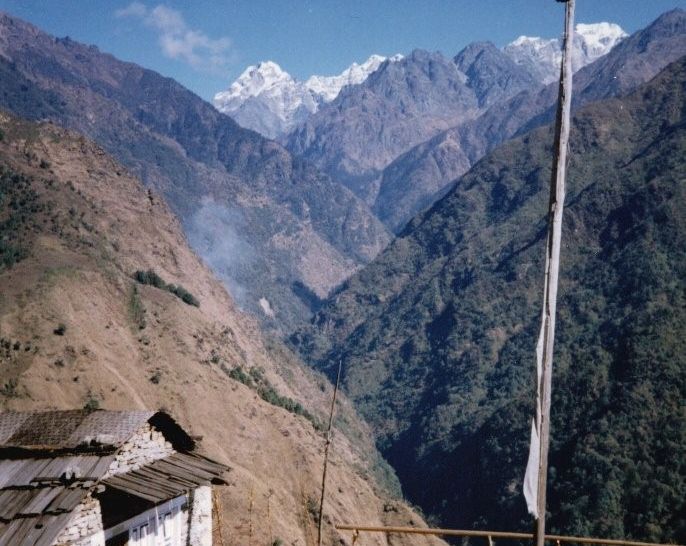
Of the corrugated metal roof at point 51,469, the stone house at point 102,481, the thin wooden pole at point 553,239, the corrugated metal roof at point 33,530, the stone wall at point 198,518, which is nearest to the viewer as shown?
the thin wooden pole at point 553,239

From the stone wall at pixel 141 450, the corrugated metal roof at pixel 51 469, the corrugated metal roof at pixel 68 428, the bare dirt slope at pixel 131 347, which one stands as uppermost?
the bare dirt slope at pixel 131 347

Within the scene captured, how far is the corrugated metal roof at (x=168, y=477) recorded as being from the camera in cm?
1423

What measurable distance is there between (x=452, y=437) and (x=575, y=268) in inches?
1536

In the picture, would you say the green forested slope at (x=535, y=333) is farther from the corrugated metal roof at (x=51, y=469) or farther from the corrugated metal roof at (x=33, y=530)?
the corrugated metal roof at (x=33, y=530)

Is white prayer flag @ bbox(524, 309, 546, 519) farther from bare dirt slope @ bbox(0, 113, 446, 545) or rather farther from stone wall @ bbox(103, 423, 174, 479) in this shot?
bare dirt slope @ bbox(0, 113, 446, 545)

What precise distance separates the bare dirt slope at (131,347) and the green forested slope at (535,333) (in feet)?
64.0

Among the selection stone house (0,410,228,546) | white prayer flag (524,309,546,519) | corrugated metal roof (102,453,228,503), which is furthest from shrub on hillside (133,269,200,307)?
white prayer flag (524,309,546,519)

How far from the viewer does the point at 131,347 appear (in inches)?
1725

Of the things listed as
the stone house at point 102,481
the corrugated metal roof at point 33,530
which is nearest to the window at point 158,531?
the stone house at point 102,481

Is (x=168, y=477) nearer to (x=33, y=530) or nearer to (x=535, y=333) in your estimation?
(x=33, y=530)

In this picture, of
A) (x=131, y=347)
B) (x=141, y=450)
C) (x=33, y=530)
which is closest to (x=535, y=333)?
(x=131, y=347)

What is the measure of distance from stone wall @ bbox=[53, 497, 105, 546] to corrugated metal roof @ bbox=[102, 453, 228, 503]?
691 mm

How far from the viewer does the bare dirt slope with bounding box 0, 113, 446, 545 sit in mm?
34344

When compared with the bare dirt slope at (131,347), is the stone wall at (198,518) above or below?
below
